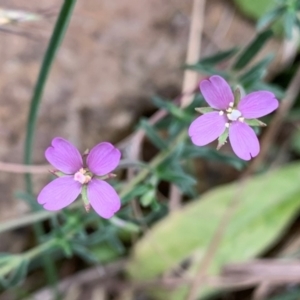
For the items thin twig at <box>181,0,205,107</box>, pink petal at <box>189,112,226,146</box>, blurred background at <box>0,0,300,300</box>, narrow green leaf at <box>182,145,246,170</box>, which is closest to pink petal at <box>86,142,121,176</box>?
pink petal at <box>189,112,226,146</box>

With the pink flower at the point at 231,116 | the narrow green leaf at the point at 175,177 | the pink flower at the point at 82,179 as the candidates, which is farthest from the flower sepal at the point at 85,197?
the narrow green leaf at the point at 175,177

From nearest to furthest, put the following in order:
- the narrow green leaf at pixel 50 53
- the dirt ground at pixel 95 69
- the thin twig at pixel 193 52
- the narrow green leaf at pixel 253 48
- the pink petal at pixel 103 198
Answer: the pink petal at pixel 103 198
the narrow green leaf at pixel 50 53
the narrow green leaf at pixel 253 48
the dirt ground at pixel 95 69
the thin twig at pixel 193 52

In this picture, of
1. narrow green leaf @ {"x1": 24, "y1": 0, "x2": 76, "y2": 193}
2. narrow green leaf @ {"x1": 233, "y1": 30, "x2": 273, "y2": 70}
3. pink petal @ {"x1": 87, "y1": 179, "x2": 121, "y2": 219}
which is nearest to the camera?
pink petal @ {"x1": 87, "y1": 179, "x2": 121, "y2": 219}

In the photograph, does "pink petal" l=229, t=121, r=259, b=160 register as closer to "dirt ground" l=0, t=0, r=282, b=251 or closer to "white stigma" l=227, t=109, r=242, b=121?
"white stigma" l=227, t=109, r=242, b=121

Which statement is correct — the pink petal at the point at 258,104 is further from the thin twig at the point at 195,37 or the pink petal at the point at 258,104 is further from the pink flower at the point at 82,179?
the thin twig at the point at 195,37

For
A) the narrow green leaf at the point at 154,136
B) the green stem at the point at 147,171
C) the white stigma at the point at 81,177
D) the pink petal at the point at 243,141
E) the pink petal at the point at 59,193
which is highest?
the narrow green leaf at the point at 154,136

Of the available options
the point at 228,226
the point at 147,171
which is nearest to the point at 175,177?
the point at 147,171

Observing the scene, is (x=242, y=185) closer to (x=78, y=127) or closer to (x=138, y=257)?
(x=138, y=257)
